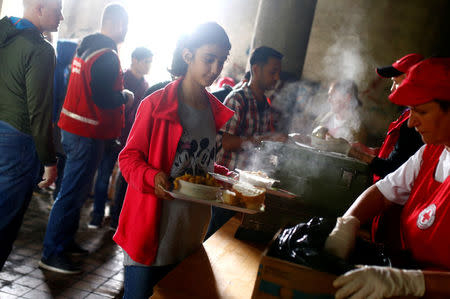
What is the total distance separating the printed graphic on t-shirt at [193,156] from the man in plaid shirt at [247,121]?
115 cm

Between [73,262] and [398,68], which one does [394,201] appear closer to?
[398,68]

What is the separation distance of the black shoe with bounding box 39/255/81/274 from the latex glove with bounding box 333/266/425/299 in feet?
10.8

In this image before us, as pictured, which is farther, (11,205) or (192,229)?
(11,205)

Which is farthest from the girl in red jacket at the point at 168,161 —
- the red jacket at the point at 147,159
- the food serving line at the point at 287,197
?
the food serving line at the point at 287,197

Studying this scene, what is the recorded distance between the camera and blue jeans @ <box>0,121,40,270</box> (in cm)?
280

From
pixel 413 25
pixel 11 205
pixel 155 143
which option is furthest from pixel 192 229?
pixel 413 25

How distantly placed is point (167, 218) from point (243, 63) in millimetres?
8090

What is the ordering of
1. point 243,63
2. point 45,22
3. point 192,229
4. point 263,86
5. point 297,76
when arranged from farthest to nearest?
point 243,63, point 297,76, point 263,86, point 45,22, point 192,229

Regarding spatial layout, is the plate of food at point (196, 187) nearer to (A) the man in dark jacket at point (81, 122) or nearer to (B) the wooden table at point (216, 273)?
(B) the wooden table at point (216, 273)

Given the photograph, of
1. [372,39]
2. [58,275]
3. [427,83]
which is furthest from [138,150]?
[372,39]

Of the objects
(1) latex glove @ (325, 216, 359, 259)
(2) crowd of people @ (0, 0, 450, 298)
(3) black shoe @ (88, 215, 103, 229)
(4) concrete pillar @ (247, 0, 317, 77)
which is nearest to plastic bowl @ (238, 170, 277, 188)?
(2) crowd of people @ (0, 0, 450, 298)

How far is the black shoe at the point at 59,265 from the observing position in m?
3.80

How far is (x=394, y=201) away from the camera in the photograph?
2.20 metres

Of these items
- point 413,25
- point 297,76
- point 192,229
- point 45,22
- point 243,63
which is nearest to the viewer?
point 192,229
